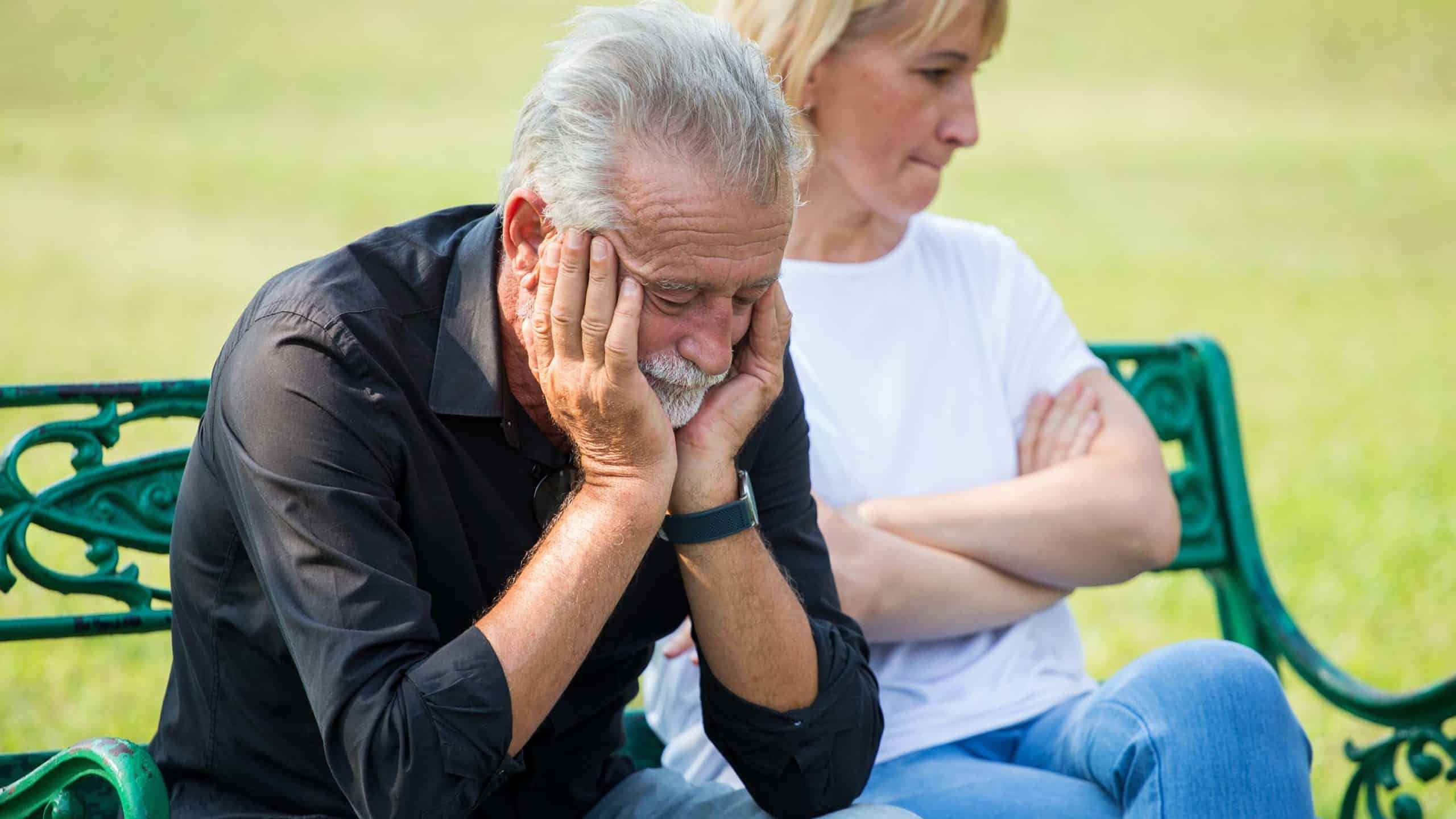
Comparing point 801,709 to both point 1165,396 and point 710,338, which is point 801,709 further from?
point 1165,396

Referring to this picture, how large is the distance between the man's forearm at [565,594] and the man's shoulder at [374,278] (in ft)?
1.41

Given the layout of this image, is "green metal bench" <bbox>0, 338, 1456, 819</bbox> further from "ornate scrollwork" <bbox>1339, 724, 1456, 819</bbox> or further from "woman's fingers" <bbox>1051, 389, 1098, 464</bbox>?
"woman's fingers" <bbox>1051, 389, 1098, 464</bbox>

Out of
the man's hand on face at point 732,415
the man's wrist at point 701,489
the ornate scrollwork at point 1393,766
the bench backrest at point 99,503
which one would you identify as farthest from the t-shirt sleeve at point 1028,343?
the bench backrest at point 99,503

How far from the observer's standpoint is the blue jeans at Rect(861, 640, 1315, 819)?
2576 mm

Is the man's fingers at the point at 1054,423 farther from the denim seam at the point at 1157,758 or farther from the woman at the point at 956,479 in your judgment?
the denim seam at the point at 1157,758

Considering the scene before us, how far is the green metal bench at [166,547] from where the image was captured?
2312 mm

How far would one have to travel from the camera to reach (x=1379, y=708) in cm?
323

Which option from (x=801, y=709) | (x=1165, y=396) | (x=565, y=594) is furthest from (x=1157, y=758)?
(x=1165, y=396)

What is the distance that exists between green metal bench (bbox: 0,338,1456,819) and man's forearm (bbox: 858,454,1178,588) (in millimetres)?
630

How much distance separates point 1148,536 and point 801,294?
34.3 inches

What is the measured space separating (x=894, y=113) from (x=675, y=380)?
113 centimetres

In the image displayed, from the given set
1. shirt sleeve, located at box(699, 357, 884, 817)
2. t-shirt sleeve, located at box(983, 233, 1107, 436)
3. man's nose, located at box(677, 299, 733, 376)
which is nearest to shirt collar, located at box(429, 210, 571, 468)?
man's nose, located at box(677, 299, 733, 376)

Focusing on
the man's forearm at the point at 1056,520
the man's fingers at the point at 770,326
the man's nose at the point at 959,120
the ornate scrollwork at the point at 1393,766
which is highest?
the man's nose at the point at 959,120

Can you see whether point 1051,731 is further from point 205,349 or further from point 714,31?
point 205,349
